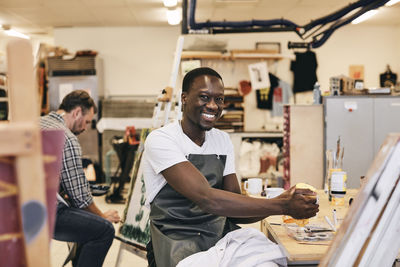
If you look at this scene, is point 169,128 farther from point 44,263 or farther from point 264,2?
point 264,2

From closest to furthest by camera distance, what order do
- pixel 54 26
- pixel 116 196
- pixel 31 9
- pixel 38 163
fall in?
1. pixel 38 163
2. pixel 116 196
3. pixel 31 9
4. pixel 54 26

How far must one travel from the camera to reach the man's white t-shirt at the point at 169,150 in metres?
1.54

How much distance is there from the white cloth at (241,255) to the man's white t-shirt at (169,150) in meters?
0.39

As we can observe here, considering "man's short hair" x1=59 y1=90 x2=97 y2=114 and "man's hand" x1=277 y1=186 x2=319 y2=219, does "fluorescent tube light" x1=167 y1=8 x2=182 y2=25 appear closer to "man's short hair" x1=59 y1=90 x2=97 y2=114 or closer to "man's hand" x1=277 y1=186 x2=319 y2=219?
"man's short hair" x1=59 y1=90 x2=97 y2=114

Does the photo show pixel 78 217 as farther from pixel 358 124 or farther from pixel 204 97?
pixel 358 124

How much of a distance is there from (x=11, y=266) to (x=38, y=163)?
20cm

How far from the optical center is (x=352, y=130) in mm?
4207

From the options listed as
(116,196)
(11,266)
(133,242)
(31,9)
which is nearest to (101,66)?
(31,9)

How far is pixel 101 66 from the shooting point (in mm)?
7395

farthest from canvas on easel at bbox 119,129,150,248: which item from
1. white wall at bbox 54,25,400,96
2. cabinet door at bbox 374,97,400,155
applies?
white wall at bbox 54,25,400,96

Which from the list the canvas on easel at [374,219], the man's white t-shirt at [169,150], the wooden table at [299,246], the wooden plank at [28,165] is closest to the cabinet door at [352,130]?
the wooden table at [299,246]

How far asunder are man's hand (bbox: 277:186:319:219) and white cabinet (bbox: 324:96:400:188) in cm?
294

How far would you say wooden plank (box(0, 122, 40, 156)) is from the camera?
0.58m

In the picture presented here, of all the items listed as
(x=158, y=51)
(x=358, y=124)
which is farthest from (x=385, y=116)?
(x=158, y=51)
